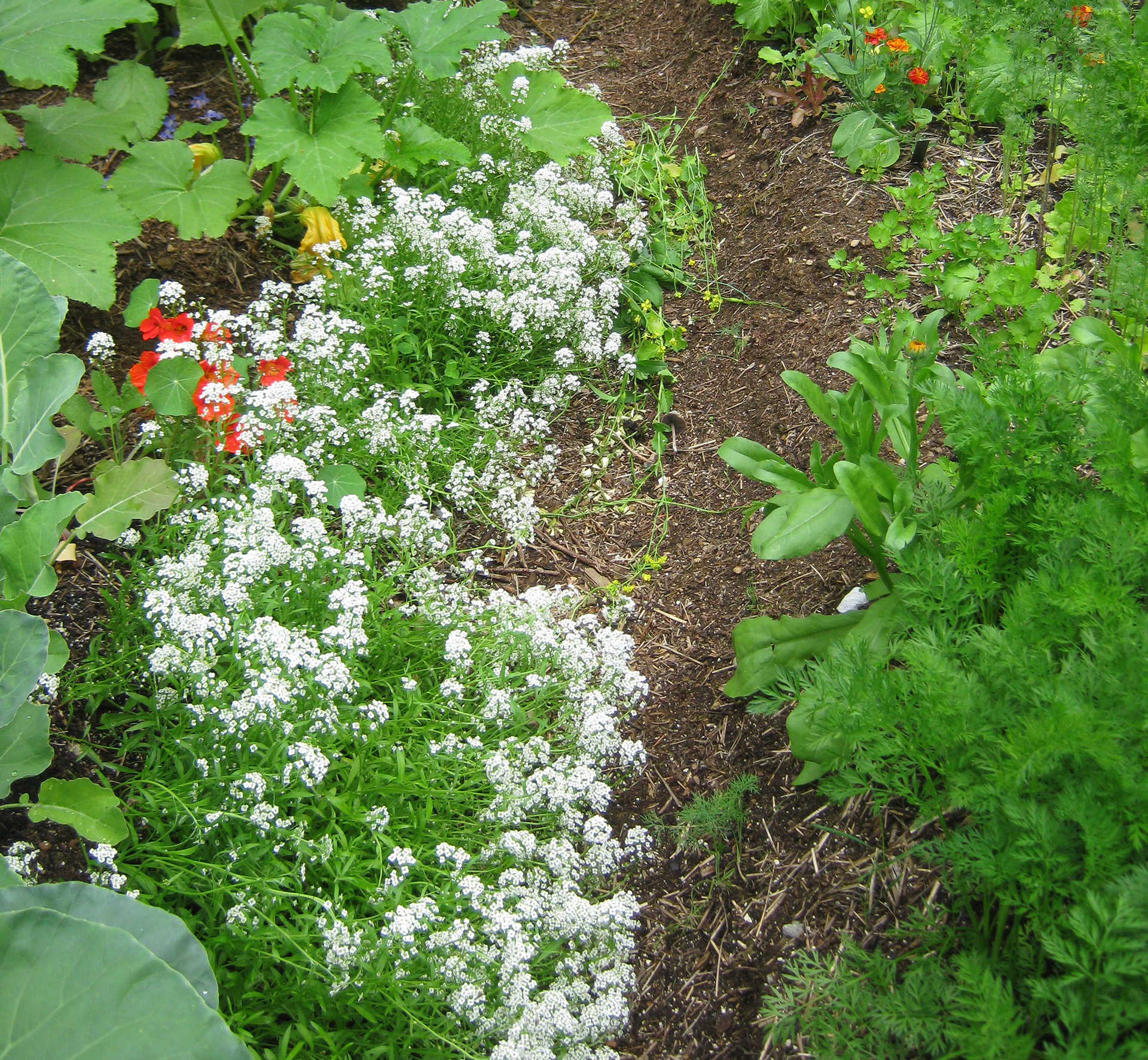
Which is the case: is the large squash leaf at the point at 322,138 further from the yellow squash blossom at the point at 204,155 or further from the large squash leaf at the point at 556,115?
the large squash leaf at the point at 556,115

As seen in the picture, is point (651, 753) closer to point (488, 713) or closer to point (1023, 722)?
point (488, 713)

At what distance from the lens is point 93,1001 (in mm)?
1439

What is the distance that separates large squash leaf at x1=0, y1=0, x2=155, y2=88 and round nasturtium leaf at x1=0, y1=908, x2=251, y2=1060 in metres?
2.80

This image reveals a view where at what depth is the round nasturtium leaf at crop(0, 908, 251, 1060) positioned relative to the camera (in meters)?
1.42

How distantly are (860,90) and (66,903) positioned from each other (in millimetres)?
4252

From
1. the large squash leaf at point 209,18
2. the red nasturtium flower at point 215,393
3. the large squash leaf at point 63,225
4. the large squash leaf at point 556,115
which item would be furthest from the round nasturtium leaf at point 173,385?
the large squash leaf at point 556,115

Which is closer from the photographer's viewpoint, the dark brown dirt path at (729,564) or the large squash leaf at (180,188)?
the dark brown dirt path at (729,564)

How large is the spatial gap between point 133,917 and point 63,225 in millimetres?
2500

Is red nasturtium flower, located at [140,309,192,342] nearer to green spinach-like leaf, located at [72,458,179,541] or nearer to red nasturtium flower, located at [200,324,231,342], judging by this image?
red nasturtium flower, located at [200,324,231,342]

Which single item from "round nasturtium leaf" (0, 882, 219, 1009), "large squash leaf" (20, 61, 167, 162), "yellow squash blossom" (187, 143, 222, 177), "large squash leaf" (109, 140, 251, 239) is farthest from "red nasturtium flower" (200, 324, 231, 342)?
"round nasturtium leaf" (0, 882, 219, 1009)

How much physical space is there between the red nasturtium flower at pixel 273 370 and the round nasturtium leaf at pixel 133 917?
1948 millimetres

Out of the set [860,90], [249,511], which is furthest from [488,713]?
[860,90]

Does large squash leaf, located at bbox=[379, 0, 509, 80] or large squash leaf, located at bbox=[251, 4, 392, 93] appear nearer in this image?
large squash leaf, located at bbox=[251, 4, 392, 93]

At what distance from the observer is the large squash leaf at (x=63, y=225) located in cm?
311
